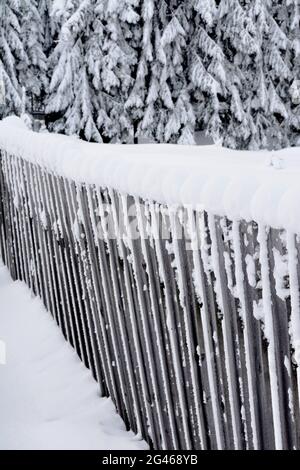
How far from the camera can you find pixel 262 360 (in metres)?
1.75

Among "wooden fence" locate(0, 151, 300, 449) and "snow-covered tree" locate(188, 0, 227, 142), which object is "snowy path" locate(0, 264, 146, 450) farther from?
"snow-covered tree" locate(188, 0, 227, 142)

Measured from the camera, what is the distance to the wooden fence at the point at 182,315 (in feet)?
5.41

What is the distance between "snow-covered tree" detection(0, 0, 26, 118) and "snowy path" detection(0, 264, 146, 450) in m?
21.7

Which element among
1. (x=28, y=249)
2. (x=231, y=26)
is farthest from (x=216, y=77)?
(x=28, y=249)

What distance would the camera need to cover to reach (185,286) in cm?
213

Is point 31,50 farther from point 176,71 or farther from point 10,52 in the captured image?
point 176,71

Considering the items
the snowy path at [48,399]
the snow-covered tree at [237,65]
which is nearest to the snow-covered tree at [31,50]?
the snow-covered tree at [237,65]

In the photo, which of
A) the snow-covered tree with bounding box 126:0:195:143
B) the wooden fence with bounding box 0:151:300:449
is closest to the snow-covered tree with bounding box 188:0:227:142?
the snow-covered tree with bounding box 126:0:195:143

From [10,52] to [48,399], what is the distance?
80.4 feet

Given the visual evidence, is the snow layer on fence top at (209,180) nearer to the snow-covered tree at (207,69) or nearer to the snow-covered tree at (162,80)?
the snow-covered tree at (162,80)

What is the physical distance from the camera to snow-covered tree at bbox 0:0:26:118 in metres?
24.4

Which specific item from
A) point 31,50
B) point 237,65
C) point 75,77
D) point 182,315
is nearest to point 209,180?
point 182,315
